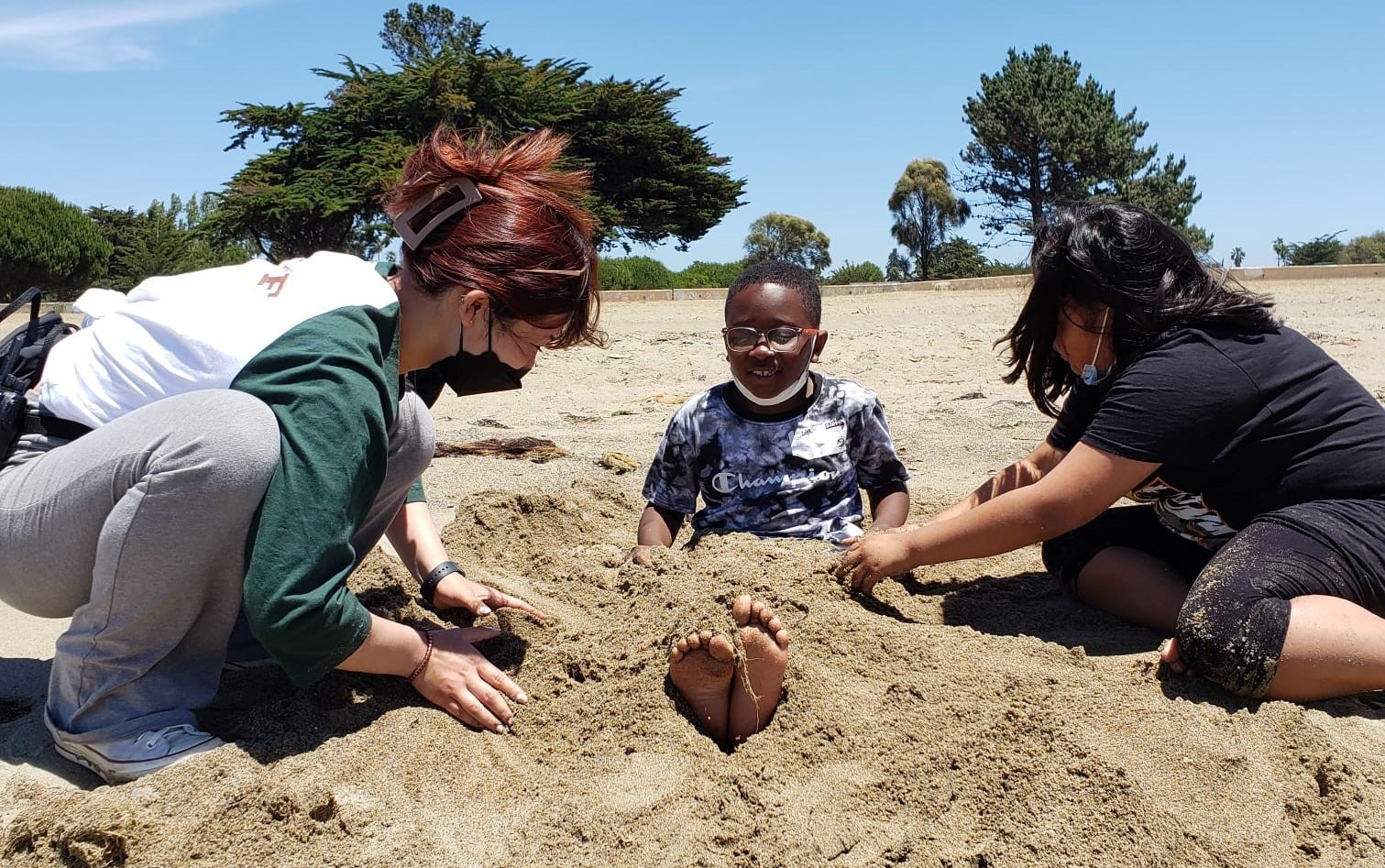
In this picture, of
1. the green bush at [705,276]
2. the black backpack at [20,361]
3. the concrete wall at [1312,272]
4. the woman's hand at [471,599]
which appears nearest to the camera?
the black backpack at [20,361]

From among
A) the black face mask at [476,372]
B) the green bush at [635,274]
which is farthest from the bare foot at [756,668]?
the green bush at [635,274]

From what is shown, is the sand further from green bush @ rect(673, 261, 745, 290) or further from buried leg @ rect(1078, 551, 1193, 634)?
green bush @ rect(673, 261, 745, 290)

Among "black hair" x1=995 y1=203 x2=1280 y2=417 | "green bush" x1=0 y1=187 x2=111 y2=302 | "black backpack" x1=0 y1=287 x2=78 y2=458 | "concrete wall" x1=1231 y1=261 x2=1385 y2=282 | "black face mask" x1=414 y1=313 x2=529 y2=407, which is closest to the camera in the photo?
"black backpack" x1=0 y1=287 x2=78 y2=458

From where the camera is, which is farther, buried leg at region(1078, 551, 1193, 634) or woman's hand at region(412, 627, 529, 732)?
buried leg at region(1078, 551, 1193, 634)

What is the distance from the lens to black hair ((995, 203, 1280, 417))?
253 cm

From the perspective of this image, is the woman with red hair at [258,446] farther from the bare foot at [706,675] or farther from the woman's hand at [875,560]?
the woman's hand at [875,560]

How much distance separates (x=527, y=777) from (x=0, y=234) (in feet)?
70.2

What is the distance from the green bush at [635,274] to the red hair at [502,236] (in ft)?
62.2

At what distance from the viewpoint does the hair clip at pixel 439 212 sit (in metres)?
2.24

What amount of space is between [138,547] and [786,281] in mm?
1936

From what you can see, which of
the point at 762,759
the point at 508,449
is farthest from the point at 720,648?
the point at 508,449

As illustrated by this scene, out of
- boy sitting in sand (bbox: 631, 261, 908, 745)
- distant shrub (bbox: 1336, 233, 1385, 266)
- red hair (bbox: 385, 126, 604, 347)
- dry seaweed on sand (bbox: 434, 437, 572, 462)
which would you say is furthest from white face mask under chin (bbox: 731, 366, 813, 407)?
distant shrub (bbox: 1336, 233, 1385, 266)

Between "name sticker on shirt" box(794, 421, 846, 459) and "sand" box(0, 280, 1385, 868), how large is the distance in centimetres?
45

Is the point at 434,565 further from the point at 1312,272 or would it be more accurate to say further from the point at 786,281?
the point at 1312,272
